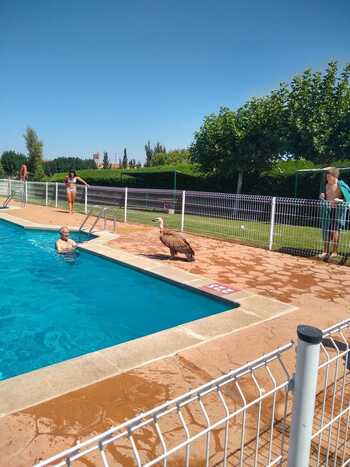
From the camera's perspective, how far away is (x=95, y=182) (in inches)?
A: 1377

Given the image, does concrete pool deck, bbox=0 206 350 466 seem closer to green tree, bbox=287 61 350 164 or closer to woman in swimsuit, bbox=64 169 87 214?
woman in swimsuit, bbox=64 169 87 214

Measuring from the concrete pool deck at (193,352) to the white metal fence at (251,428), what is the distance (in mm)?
273

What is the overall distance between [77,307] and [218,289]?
2807mm

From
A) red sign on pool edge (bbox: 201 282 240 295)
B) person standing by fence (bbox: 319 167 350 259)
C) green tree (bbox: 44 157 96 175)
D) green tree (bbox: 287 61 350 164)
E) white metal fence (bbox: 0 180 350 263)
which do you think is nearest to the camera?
red sign on pool edge (bbox: 201 282 240 295)

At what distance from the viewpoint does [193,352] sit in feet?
13.4

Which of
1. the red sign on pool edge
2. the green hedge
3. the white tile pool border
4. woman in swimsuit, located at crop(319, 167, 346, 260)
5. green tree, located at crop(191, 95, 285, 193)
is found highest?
green tree, located at crop(191, 95, 285, 193)

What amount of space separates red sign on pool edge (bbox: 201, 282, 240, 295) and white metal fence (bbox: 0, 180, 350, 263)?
13.2 ft

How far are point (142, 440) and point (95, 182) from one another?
33.8 meters

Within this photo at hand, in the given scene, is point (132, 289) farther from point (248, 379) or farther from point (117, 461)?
point (117, 461)

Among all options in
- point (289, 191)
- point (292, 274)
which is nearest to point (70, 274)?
point (292, 274)

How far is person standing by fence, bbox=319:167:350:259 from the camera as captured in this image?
8.92m

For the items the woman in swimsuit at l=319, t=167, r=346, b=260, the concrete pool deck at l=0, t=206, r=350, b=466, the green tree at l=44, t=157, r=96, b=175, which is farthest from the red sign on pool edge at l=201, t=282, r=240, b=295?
the green tree at l=44, t=157, r=96, b=175

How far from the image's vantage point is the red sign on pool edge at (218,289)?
6.33 metres

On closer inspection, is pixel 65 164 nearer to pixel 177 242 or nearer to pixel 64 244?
pixel 64 244
